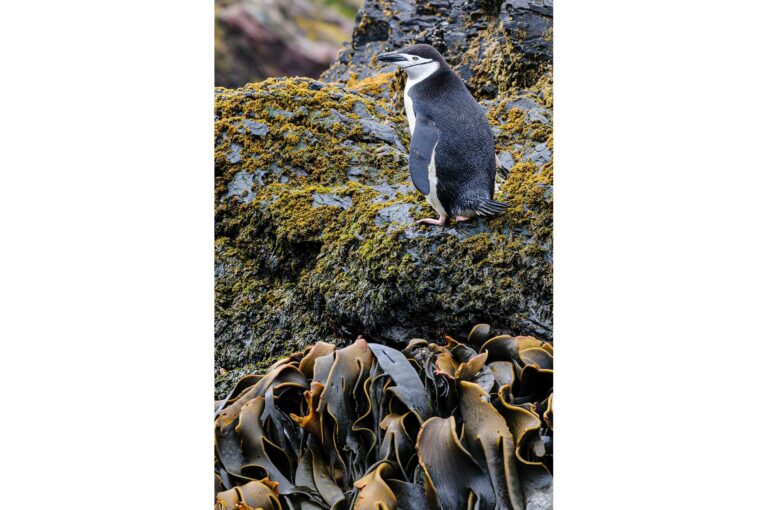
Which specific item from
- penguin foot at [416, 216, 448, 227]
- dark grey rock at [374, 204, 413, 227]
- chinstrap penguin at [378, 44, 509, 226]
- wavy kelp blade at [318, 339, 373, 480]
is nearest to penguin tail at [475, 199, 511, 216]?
chinstrap penguin at [378, 44, 509, 226]

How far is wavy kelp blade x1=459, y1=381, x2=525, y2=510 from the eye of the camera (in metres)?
2.04

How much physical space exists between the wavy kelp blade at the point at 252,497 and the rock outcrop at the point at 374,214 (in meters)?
0.48

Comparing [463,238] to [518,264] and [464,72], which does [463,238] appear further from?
[464,72]

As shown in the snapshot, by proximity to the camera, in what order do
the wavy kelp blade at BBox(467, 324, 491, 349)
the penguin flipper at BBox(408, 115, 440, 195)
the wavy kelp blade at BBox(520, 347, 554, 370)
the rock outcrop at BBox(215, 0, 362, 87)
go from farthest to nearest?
1. the rock outcrop at BBox(215, 0, 362, 87)
2. the penguin flipper at BBox(408, 115, 440, 195)
3. the wavy kelp blade at BBox(467, 324, 491, 349)
4. the wavy kelp blade at BBox(520, 347, 554, 370)

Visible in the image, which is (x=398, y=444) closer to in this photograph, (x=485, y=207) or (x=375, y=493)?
(x=375, y=493)

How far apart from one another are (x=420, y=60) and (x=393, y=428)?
1.21m

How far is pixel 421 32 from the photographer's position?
3.04 metres

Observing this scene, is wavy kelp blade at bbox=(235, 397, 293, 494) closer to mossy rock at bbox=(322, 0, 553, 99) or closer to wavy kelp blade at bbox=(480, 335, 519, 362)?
wavy kelp blade at bbox=(480, 335, 519, 362)

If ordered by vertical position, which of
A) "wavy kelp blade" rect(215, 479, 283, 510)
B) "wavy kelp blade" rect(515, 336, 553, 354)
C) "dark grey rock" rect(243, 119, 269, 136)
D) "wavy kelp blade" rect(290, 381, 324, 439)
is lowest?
"wavy kelp blade" rect(215, 479, 283, 510)

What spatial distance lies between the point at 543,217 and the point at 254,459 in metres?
1.09

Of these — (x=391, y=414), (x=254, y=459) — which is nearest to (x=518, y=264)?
(x=391, y=414)

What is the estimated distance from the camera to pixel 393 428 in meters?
2.14

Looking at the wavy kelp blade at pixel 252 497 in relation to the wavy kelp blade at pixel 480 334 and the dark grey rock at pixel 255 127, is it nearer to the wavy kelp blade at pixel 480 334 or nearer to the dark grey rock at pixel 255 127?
the wavy kelp blade at pixel 480 334

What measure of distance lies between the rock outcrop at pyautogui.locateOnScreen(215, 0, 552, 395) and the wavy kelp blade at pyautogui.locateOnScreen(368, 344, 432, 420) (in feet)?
0.56
